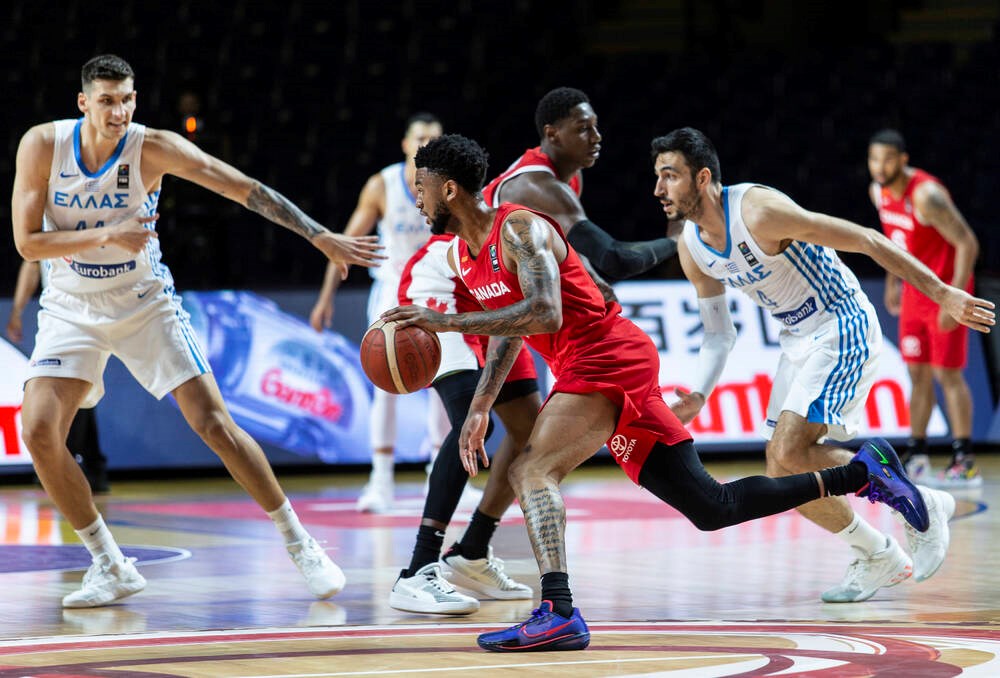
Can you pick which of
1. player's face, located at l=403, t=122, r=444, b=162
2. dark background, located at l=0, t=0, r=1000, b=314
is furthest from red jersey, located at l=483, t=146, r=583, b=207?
dark background, located at l=0, t=0, r=1000, b=314

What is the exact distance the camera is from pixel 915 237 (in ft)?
35.1

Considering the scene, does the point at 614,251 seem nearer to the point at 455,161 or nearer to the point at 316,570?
the point at 455,161

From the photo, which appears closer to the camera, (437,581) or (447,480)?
(437,581)

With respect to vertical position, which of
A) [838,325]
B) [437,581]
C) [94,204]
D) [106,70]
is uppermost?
[106,70]

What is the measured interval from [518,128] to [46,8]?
466 centimetres

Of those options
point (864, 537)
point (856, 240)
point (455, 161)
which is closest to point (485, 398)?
point (455, 161)

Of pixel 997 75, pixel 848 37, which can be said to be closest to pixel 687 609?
pixel 997 75

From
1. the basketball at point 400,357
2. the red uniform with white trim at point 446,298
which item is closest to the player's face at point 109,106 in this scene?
the red uniform with white trim at point 446,298

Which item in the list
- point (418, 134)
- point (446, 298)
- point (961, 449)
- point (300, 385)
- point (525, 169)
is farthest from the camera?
point (300, 385)

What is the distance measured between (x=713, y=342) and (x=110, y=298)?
2.31m

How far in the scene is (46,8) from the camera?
14.8 metres

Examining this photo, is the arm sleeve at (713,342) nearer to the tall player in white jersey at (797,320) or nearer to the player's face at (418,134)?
the tall player in white jersey at (797,320)

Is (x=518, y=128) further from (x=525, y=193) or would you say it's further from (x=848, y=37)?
(x=525, y=193)

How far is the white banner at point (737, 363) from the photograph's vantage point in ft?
39.2
